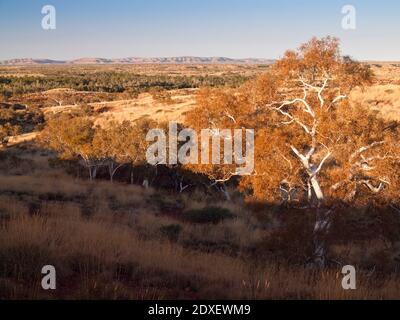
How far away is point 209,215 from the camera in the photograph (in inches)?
768

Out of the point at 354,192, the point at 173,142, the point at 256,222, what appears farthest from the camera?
the point at 173,142

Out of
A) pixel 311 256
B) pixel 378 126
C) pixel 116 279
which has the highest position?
pixel 378 126

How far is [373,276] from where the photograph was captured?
1061cm

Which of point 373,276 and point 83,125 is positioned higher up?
point 83,125

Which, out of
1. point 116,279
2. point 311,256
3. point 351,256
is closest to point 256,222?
point 351,256

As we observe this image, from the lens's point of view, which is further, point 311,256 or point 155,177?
point 155,177

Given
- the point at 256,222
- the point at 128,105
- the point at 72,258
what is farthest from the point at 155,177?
the point at 128,105

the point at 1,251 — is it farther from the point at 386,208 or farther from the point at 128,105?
the point at 128,105

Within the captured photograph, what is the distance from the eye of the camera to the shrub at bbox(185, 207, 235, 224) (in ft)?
63.4

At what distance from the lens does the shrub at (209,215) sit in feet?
63.4

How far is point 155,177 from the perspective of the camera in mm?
29688

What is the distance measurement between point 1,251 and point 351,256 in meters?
10.8
